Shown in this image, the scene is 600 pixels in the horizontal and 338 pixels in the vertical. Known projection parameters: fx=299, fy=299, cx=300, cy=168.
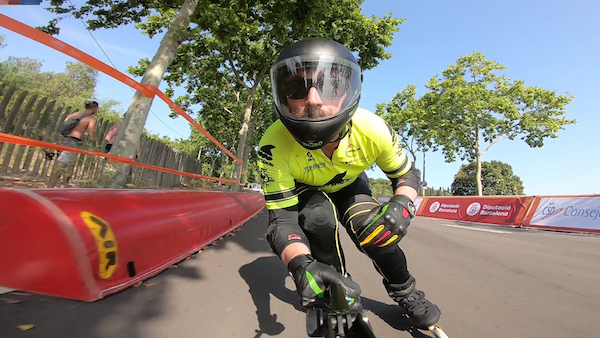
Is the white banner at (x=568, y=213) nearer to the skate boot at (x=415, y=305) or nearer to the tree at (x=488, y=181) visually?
the skate boot at (x=415, y=305)

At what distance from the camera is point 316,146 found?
1689 mm

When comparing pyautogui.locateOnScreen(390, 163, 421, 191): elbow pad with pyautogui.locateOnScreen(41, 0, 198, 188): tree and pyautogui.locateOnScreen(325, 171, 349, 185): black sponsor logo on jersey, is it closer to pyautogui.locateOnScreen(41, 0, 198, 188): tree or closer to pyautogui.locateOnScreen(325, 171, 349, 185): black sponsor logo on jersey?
pyautogui.locateOnScreen(325, 171, 349, 185): black sponsor logo on jersey

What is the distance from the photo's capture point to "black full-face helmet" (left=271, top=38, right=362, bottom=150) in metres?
1.65

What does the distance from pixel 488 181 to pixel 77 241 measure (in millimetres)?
63030

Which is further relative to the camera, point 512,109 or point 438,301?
point 512,109

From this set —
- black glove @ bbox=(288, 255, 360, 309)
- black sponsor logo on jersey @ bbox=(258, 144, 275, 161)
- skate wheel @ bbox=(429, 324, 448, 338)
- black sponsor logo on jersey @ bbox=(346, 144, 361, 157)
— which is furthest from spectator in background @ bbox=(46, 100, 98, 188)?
skate wheel @ bbox=(429, 324, 448, 338)

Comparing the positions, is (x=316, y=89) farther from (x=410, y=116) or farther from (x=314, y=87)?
(x=410, y=116)

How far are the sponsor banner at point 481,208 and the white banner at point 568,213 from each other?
0.74 meters

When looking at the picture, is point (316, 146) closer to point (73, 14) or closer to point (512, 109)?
point (73, 14)

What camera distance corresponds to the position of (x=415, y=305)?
6.35 ft

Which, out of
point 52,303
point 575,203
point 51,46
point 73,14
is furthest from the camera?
point 575,203

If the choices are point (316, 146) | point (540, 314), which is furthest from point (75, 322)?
point (540, 314)

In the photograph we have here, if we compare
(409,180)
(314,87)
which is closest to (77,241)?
(314,87)

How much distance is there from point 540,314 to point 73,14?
1245 cm
